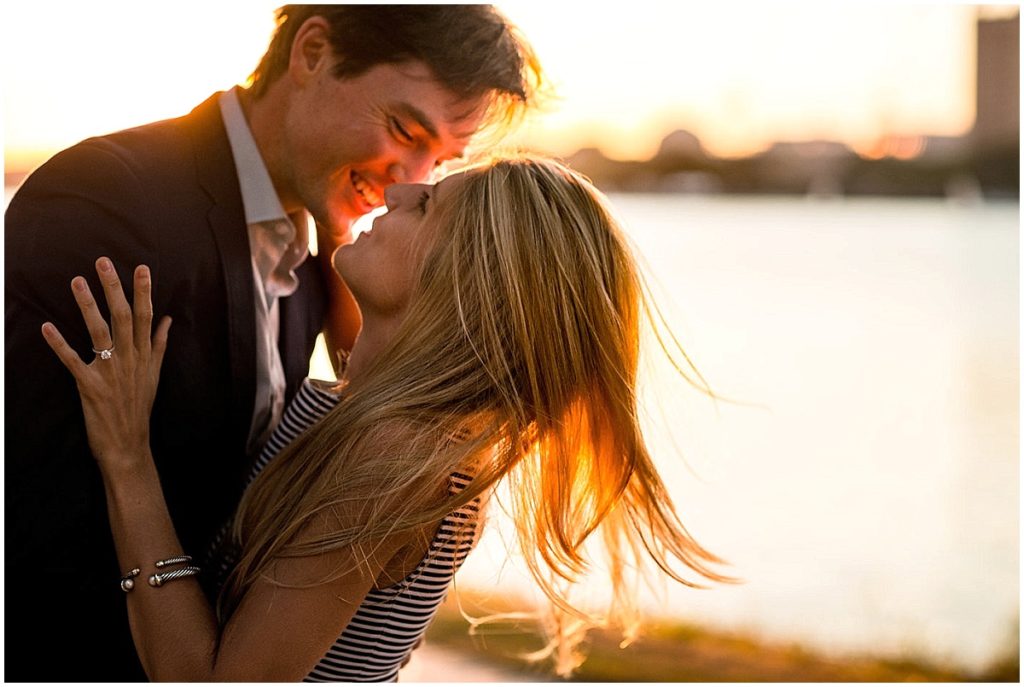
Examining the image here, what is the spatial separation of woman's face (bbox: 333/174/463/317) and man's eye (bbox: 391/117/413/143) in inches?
9.3

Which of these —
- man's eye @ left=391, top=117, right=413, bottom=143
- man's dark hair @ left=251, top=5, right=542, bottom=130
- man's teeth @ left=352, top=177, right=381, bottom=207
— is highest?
man's dark hair @ left=251, top=5, right=542, bottom=130

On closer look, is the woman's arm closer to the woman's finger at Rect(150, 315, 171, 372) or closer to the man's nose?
the woman's finger at Rect(150, 315, 171, 372)

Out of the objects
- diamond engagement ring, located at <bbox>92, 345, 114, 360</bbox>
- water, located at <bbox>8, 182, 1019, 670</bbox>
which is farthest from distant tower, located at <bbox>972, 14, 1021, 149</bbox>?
diamond engagement ring, located at <bbox>92, 345, 114, 360</bbox>

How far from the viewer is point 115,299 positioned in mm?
2020

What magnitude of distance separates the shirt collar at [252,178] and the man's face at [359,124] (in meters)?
0.08

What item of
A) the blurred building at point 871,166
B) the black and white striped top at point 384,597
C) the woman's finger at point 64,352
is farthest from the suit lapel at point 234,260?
the blurred building at point 871,166

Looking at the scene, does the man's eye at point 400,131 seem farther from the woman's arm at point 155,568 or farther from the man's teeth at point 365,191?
the woman's arm at point 155,568

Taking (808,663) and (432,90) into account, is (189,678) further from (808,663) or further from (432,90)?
(808,663)

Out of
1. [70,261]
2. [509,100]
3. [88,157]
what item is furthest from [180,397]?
[509,100]

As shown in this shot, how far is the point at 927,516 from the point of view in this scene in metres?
7.57

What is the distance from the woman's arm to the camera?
1.92m

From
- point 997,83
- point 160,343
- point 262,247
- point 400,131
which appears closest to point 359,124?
point 400,131

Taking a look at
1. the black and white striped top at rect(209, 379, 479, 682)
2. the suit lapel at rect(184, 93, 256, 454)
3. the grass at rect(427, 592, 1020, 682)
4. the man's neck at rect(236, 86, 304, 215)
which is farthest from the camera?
the grass at rect(427, 592, 1020, 682)

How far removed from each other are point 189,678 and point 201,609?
0.39ft
